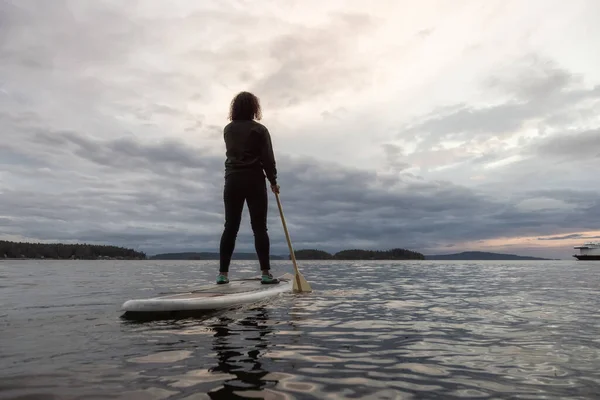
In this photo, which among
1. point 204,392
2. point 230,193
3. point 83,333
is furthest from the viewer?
point 230,193

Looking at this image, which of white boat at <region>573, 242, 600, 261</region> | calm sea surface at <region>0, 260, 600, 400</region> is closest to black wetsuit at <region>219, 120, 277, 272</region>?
calm sea surface at <region>0, 260, 600, 400</region>

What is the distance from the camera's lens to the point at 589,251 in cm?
11244

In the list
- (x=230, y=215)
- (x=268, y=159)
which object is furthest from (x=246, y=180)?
(x=230, y=215)

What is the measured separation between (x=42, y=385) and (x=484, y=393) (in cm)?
317

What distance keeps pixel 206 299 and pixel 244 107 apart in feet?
15.8

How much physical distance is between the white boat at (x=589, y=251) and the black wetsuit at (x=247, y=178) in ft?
424

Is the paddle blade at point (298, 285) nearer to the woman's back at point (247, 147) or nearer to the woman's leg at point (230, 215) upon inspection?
the woman's leg at point (230, 215)

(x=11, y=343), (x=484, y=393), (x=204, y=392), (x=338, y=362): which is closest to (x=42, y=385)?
(x=204, y=392)

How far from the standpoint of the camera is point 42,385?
111 inches

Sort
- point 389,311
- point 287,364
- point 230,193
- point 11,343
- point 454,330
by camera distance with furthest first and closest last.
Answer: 1. point 230,193
2. point 389,311
3. point 454,330
4. point 11,343
5. point 287,364

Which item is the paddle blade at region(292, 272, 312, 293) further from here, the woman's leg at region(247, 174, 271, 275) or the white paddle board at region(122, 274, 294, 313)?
the woman's leg at region(247, 174, 271, 275)

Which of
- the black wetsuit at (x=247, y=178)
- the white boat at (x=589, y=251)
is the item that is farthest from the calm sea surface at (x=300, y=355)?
the white boat at (x=589, y=251)

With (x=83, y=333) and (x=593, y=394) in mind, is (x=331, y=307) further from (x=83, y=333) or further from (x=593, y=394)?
(x=593, y=394)

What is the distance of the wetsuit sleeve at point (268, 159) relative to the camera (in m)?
9.12
